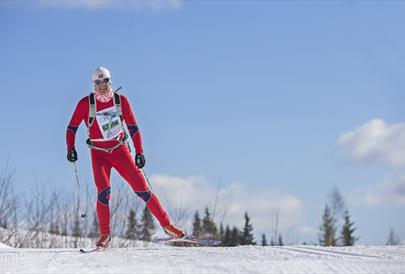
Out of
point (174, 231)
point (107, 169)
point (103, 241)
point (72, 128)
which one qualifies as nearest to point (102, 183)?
point (107, 169)

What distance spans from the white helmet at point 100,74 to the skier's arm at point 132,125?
37cm

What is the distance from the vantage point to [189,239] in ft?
30.9

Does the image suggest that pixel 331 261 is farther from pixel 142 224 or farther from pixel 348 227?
pixel 348 227

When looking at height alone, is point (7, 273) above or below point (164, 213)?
below

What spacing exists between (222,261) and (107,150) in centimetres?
323

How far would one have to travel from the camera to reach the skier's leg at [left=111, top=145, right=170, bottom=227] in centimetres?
928

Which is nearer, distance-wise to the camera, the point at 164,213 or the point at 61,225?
the point at 164,213

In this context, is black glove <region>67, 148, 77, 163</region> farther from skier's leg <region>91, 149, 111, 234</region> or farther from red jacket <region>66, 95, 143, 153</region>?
skier's leg <region>91, 149, 111, 234</region>

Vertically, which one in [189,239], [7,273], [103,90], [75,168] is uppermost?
[103,90]

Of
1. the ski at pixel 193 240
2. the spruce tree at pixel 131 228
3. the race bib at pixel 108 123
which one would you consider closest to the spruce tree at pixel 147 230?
the spruce tree at pixel 131 228

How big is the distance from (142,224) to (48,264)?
12615 millimetres

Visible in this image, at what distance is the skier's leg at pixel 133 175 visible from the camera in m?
9.28

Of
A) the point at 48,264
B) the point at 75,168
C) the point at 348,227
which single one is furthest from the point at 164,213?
the point at 348,227

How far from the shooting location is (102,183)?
917 cm
